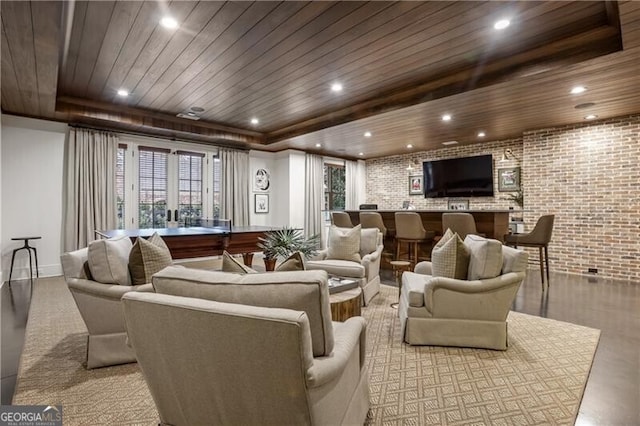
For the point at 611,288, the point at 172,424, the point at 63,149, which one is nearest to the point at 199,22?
the point at 172,424

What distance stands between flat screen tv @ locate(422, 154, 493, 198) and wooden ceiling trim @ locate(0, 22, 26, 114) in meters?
7.60

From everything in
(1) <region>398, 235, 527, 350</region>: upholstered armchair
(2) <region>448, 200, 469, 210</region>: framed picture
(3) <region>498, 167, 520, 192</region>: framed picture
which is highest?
(3) <region>498, 167, 520, 192</region>: framed picture

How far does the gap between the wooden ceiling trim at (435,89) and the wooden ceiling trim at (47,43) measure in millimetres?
3727

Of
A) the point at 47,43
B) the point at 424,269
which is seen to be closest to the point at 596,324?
the point at 424,269

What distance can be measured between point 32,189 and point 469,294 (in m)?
6.48

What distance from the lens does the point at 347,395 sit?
1.48 m

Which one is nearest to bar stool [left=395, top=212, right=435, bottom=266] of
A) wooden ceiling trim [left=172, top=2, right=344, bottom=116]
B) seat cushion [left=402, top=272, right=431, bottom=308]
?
seat cushion [left=402, top=272, right=431, bottom=308]

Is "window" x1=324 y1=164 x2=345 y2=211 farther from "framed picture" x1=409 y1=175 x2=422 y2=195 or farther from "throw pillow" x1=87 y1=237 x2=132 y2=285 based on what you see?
"throw pillow" x1=87 y1=237 x2=132 y2=285

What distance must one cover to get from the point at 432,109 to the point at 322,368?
14.9ft

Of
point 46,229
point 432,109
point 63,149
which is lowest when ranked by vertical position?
point 46,229

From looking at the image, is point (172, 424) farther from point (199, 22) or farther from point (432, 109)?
point (432, 109)

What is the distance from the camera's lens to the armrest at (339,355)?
3.74 ft

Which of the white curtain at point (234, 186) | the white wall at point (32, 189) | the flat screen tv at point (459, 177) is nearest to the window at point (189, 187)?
the white curtain at point (234, 186)

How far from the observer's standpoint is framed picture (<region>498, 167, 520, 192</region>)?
6.92 meters
